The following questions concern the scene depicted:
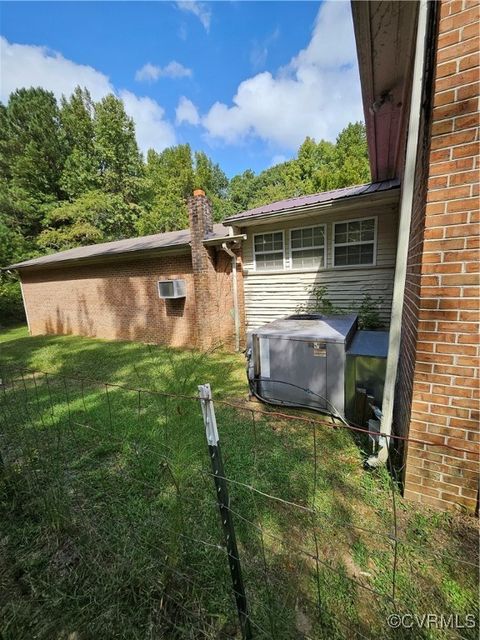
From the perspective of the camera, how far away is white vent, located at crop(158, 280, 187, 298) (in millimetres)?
7199

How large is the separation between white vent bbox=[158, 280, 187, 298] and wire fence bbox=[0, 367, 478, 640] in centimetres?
488

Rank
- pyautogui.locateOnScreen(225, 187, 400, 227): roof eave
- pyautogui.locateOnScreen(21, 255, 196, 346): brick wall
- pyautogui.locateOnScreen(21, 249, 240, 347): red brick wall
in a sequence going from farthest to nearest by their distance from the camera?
pyautogui.locateOnScreen(21, 255, 196, 346): brick wall → pyautogui.locateOnScreen(21, 249, 240, 347): red brick wall → pyautogui.locateOnScreen(225, 187, 400, 227): roof eave

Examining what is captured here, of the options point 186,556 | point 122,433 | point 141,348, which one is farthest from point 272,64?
point 186,556

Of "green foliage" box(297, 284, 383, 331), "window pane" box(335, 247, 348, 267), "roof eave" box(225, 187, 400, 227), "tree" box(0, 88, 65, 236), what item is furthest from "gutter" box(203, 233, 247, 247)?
"tree" box(0, 88, 65, 236)

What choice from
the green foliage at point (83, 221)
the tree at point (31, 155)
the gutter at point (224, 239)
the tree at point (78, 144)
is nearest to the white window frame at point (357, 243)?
the gutter at point (224, 239)

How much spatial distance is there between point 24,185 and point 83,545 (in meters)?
21.6

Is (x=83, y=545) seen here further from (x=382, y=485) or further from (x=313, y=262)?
(x=313, y=262)

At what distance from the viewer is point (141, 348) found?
7664 mm

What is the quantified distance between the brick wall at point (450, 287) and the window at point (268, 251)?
15.8 ft

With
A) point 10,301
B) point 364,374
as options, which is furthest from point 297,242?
point 10,301

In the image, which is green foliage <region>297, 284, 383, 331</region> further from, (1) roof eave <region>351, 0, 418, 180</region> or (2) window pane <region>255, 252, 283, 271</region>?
(1) roof eave <region>351, 0, 418, 180</region>

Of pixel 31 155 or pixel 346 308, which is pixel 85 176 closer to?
pixel 31 155

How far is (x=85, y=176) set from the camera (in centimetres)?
A: 1803

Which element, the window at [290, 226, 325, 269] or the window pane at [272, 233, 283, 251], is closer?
the window at [290, 226, 325, 269]
